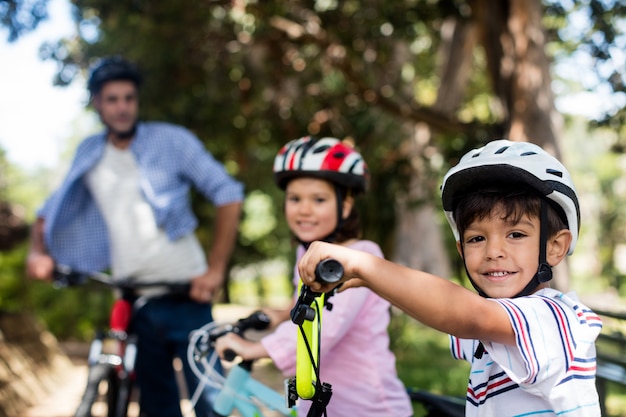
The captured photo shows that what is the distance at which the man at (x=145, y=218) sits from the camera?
14.6 feet

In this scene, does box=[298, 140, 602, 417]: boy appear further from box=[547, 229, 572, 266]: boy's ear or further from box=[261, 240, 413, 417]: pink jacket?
box=[261, 240, 413, 417]: pink jacket

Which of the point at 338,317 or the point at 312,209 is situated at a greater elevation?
the point at 312,209

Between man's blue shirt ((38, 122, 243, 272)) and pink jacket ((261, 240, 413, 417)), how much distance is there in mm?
1521

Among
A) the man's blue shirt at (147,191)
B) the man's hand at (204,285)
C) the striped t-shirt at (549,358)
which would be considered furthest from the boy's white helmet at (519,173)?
the man's blue shirt at (147,191)

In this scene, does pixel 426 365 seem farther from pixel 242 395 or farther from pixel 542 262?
pixel 542 262

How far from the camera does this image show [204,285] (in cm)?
431

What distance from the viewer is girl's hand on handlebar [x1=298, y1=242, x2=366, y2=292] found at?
182 cm

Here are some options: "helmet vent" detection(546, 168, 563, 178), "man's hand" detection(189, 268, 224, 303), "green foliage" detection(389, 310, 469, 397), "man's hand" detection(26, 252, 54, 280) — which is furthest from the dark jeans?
"green foliage" detection(389, 310, 469, 397)

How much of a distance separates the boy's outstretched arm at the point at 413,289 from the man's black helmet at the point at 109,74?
317 cm

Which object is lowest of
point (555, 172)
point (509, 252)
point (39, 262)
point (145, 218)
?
point (39, 262)

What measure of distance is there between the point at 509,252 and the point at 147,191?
9.12ft

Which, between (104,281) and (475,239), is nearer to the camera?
(475,239)

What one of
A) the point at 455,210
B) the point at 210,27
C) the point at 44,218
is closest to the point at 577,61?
the point at 210,27

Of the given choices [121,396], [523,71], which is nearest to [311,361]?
[121,396]
